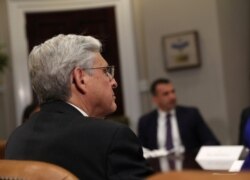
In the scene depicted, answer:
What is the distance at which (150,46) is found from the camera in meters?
4.93

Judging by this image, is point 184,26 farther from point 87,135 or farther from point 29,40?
point 87,135

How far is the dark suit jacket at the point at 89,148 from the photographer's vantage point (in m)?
1.10

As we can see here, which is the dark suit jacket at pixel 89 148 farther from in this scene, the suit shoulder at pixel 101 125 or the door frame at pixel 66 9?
the door frame at pixel 66 9

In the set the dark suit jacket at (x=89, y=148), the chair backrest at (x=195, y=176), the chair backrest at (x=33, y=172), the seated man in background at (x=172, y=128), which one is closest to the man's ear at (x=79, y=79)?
the dark suit jacket at (x=89, y=148)

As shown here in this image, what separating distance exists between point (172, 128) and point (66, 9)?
2241mm

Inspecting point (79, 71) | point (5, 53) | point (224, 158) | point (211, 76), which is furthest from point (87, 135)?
point (5, 53)

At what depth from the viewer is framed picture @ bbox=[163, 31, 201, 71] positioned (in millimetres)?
4707

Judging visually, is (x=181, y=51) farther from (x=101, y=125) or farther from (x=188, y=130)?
(x=101, y=125)

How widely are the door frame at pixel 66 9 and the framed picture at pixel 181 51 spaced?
0.44 meters

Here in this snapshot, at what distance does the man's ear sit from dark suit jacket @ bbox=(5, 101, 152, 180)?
0.45ft

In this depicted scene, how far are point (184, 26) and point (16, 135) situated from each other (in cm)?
368

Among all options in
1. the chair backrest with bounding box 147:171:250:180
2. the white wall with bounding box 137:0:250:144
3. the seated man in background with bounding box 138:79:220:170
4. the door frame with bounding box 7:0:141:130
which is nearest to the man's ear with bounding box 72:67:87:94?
the chair backrest with bounding box 147:171:250:180

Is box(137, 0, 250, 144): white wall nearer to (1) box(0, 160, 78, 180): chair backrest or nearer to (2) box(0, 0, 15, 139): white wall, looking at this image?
(2) box(0, 0, 15, 139): white wall

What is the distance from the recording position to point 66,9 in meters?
5.20
